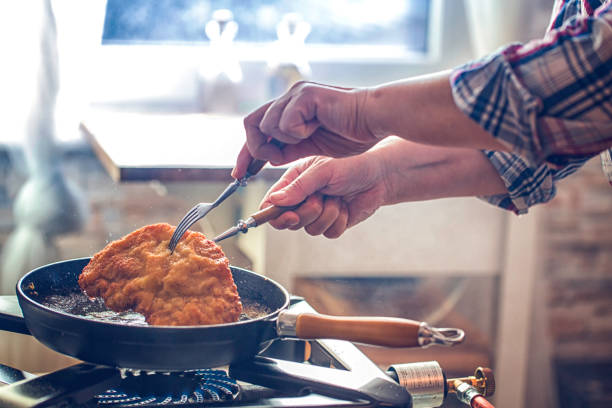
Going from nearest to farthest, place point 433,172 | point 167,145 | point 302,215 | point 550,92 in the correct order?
point 550,92, point 302,215, point 433,172, point 167,145

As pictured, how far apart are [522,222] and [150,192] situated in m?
1.40

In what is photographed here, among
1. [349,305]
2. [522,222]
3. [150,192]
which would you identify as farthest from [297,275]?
[522,222]

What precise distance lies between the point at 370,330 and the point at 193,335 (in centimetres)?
21

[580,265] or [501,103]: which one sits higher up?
[501,103]

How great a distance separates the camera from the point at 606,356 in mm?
2754

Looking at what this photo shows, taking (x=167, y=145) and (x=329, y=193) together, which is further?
(x=167, y=145)

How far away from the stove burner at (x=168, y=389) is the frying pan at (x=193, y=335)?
7 cm

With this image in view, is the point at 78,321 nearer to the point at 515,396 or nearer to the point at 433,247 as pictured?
the point at 433,247

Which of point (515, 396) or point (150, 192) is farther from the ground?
point (150, 192)

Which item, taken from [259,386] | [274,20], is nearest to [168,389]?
[259,386]

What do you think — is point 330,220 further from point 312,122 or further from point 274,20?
point 274,20

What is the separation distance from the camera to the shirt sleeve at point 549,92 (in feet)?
2.53

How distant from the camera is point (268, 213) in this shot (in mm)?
1077

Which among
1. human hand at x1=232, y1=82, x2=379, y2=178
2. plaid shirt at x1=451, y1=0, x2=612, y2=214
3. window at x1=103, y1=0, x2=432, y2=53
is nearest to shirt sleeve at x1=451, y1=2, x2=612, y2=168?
plaid shirt at x1=451, y1=0, x2=612, y2=214
